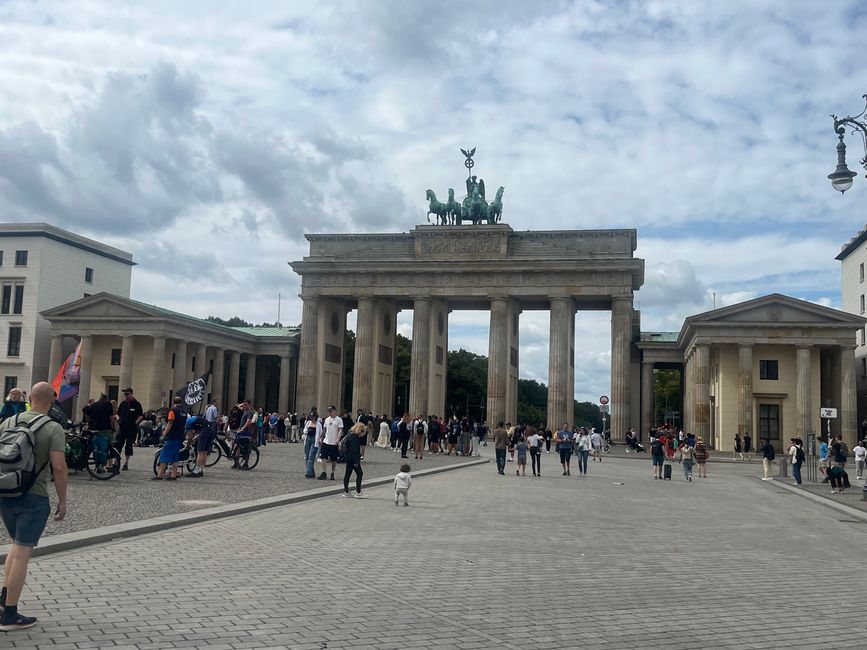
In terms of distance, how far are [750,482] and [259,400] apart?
62517mm

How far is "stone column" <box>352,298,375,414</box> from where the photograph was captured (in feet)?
235

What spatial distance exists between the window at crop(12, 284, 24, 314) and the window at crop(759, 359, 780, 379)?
6193cm

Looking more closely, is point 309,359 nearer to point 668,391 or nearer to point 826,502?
point 826,502

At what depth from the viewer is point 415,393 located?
6969cm

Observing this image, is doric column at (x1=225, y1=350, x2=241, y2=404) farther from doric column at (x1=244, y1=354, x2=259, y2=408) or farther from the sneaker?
the sneaker

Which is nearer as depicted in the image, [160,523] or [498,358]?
[160,523]

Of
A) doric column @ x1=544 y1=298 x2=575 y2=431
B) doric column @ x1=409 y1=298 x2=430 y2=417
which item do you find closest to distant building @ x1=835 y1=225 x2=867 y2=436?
doric column @ x1=544 y1=298 x2=575 y2=431

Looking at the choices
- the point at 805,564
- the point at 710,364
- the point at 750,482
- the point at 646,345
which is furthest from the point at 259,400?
the point at 805,564

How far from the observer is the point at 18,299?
76.4m

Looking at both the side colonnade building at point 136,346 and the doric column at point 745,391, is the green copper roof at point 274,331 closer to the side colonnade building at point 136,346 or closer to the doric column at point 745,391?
the side colonnade building at point 136,346

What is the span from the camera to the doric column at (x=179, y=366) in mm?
68625

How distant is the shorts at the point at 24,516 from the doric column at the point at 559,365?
60234 mm

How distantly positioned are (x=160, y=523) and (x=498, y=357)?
5647cm

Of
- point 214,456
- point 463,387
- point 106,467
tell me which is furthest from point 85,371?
point 463,387
